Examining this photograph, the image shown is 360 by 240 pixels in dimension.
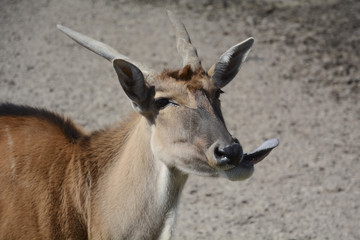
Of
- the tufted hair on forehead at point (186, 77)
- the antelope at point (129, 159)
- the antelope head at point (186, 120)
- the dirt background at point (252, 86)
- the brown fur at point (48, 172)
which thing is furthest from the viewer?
the dirt background at point (252, 86)

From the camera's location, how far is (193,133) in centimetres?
450

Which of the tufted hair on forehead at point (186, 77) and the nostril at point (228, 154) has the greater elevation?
the tufted hair on forehead at point (186, 77)

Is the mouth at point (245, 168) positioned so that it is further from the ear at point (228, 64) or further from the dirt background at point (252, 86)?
the dirt background at point (252, 86)

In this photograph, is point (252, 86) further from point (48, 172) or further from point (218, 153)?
point (218, 153)

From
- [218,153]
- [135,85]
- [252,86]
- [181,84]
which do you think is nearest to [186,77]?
[181,84]

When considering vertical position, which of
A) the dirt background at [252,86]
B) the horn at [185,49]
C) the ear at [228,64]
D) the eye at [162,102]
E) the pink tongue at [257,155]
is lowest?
the dirt background at [252,86]

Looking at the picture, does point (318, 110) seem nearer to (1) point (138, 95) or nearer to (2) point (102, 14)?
Result: (2) point (102, 14)

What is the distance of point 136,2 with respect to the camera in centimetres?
1241

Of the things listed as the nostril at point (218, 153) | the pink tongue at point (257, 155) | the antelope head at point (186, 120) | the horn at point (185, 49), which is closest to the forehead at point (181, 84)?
the antelope head at point (186, 120)

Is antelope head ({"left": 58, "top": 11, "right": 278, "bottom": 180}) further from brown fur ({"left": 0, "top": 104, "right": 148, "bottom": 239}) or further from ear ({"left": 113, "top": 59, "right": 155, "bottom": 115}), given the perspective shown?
brown fur ({"left": 0, "top": 104, "right": 148, "bottom": 239})

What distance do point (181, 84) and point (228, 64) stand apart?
2.24 feet

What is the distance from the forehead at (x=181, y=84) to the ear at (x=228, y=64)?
281 mm

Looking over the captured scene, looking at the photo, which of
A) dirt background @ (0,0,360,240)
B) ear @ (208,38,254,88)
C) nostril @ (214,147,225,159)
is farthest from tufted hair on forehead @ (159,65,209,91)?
dirt background @ (0,0,360,240)

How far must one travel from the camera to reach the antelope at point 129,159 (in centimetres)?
452
